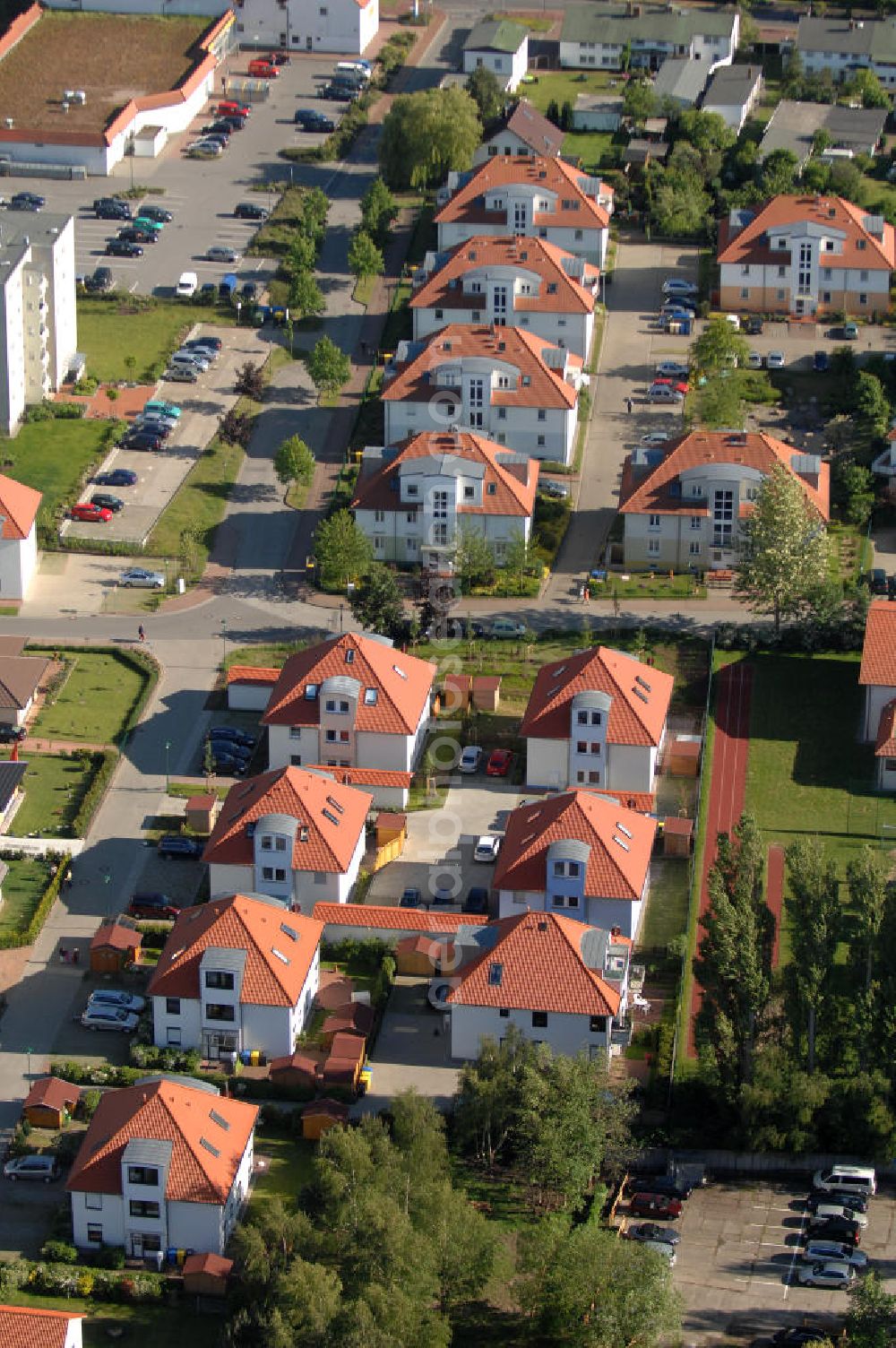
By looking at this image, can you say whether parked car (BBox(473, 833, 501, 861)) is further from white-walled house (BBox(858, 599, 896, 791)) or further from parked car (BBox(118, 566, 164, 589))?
parked car (BBox(118, 566, 164, 589))

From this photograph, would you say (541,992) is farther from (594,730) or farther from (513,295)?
(513,295)

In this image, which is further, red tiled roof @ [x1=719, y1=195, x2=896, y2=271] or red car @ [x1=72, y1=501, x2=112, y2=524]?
red tiled roof @ [x1=719, y1=195, x2=896, y2=271]

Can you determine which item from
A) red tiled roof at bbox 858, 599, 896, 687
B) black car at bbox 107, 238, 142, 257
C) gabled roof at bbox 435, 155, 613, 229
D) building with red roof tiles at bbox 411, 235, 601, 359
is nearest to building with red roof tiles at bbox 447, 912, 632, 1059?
red tiled roof at bbox 858, 599, 896, 687

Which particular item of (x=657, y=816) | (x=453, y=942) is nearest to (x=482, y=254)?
(x=657, y=816)

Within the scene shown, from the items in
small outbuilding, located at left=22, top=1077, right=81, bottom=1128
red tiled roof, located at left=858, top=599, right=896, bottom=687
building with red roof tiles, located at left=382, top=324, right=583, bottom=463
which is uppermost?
building with red roof tiles, located at left=382, top=324, right=583, bottom=463

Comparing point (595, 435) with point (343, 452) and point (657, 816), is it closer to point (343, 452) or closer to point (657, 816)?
point (343, 452)

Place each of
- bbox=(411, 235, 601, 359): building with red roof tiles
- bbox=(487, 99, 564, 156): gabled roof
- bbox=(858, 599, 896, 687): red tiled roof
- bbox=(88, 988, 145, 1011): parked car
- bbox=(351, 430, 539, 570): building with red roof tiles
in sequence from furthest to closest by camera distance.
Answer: bbox=(487, 99, 564, 156): gabled roof < bbox=(411, 235, 601, 359): building with red roof tiles < bbox=(351, 430, 539, 570): building with red roof tiles < bbox=(858, 599, 896, 687): red tiled roof < bbox=(88, 988, 145, 1011): parked car

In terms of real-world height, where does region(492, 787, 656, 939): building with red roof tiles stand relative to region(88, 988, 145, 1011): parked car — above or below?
above
